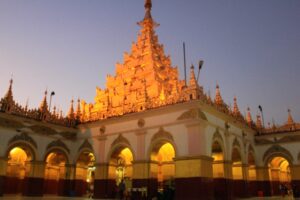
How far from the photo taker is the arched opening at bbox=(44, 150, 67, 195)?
28.0 meters

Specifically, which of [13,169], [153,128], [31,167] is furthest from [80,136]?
[153,128]

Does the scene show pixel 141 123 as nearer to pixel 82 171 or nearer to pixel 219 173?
pixel 219 173

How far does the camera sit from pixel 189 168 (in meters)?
19.6

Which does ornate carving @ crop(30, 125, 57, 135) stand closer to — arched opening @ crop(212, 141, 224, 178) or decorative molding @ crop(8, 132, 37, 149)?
decorative molding @ crop(8, 132, 37, 149)

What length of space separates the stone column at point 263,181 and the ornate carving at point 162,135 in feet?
44.8

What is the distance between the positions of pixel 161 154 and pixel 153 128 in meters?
6.20

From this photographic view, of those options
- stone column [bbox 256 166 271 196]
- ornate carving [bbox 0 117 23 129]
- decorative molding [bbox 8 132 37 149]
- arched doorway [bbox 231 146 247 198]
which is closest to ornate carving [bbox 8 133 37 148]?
decorative molding [bbox 8 132 37 149]

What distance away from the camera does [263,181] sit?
1161 inches

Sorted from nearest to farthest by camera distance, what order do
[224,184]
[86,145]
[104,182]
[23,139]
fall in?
[224,184] < [23,139] < [104,182] < [86,145]

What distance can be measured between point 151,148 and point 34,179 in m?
10.7

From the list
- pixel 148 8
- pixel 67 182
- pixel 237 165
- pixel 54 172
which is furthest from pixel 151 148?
pixel 148 8

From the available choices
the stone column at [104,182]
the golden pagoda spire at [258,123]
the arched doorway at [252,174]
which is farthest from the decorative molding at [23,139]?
the golden pagoda spire at [258,123]

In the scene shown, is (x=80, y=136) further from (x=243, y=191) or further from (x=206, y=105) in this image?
(x=243, y=191)

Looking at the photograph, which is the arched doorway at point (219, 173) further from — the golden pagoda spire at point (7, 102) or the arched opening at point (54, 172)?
the golden pagoda spire at point (7, 102)
